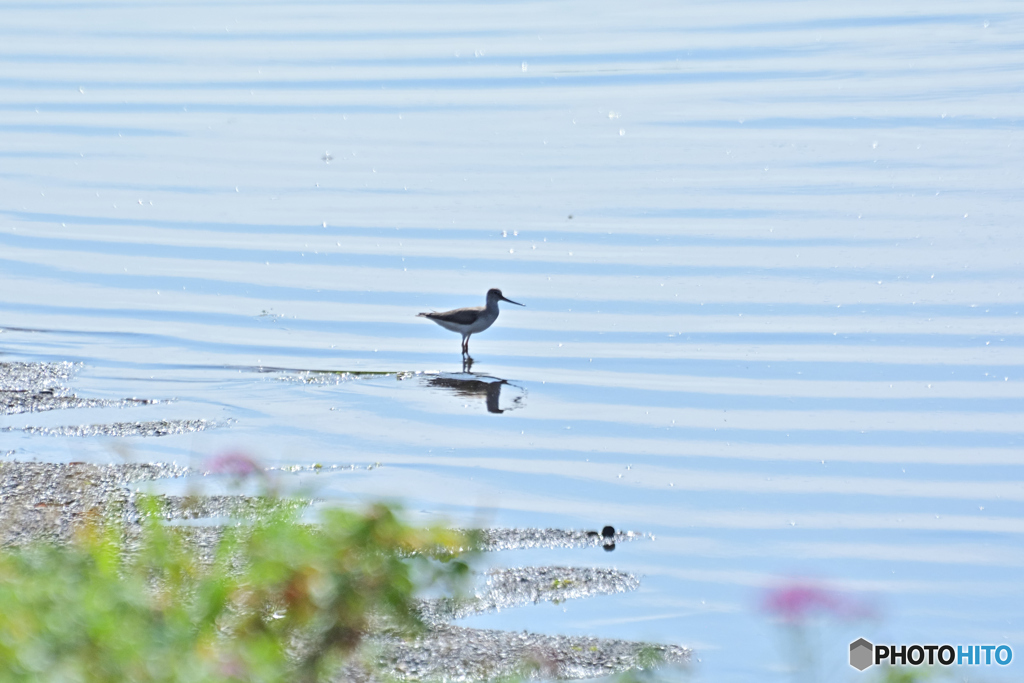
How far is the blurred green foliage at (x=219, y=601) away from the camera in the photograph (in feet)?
12.4

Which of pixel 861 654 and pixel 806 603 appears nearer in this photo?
pixel 806 603

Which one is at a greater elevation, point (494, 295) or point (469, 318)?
point (494, 295)

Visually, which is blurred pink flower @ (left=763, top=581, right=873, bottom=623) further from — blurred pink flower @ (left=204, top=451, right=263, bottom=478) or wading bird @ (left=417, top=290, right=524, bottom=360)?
wading bird @ (left=417, top=290, right=524, bottom=360)

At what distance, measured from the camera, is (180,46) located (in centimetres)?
2875

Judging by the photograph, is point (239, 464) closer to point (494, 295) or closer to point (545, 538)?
point (545, 538)

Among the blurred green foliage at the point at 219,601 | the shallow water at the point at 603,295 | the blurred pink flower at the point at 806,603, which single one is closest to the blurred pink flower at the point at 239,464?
the blurred green foliage at the point at 219,601

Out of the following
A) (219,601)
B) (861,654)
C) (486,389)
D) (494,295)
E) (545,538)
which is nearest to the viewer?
(219,601)

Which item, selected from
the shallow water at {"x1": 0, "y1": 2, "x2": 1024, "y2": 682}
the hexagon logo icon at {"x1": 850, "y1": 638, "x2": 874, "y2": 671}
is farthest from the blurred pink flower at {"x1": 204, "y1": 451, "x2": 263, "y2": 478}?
the hexagon logo icon at {"x1": 850, "y1": 638, "x2": 874, "y2": 671}

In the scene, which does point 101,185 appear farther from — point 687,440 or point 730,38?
point 730,38

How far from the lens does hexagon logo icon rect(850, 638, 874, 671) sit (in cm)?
659

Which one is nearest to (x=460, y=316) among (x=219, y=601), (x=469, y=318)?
(x=469, y=318)

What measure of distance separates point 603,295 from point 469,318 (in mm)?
1391

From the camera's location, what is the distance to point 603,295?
13.5 metres

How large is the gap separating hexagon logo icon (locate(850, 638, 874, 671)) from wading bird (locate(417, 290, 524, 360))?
6308 millimetres
